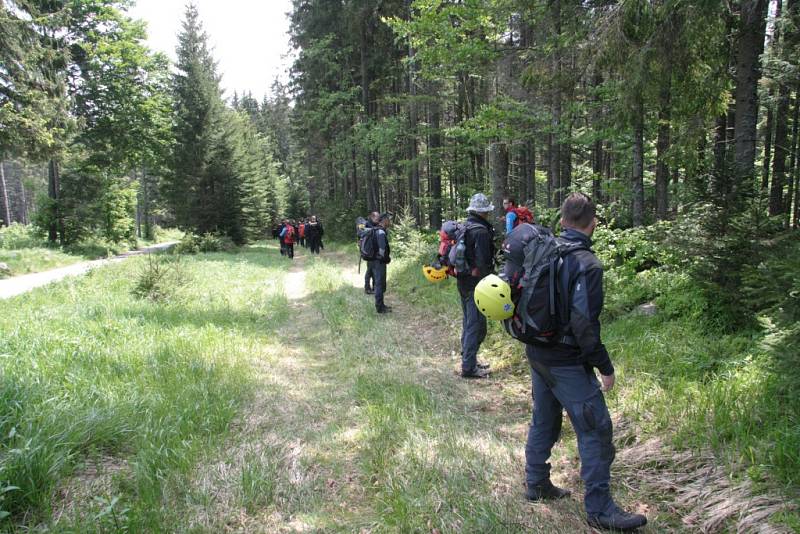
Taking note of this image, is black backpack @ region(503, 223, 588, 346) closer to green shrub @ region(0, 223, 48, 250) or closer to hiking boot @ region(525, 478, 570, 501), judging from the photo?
hiking boot @ region(525, 478, 570, 501)

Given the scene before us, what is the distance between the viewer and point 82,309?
7320mm

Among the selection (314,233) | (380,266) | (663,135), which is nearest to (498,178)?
(380,266)

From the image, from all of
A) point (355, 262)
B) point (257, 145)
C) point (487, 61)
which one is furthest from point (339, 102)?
point (257, 145)

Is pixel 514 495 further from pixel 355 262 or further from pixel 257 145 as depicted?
pixel 257 145

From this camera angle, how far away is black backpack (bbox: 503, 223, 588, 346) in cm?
278

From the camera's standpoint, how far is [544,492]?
126 inches

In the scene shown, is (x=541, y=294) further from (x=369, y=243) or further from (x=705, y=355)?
(x=369, y=243)

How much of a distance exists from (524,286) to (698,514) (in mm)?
1802

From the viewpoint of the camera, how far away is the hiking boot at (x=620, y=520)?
2793mm

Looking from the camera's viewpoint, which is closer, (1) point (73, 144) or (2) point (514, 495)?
(2) point (514, 495)

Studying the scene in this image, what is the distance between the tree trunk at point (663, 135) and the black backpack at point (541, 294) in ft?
17.0

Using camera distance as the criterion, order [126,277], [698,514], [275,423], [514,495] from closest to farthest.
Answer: [698,514]
[514,495]
[275,423]
[126,277]

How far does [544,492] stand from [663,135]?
11153 millimetres

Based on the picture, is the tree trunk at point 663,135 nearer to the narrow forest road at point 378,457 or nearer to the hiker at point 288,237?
the narrow forest road at point 378,457
